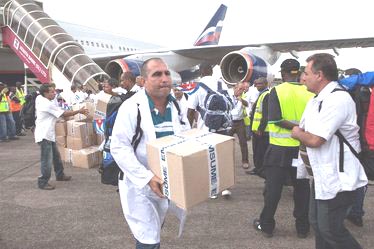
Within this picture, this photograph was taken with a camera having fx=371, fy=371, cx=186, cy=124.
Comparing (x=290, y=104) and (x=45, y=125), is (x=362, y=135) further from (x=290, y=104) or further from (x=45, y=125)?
(x=45, y=125)

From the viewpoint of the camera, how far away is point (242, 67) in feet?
38.2

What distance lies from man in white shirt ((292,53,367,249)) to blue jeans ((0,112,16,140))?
10.1 meters

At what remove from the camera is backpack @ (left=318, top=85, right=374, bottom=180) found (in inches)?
95.9

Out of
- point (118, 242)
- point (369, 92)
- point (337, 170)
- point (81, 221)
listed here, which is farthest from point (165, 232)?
point (369, 92)

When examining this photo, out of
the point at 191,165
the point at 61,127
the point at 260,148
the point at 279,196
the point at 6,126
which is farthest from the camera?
the point at 6,126

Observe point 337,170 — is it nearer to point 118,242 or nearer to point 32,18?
point 118,242

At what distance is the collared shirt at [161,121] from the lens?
2.42 metres

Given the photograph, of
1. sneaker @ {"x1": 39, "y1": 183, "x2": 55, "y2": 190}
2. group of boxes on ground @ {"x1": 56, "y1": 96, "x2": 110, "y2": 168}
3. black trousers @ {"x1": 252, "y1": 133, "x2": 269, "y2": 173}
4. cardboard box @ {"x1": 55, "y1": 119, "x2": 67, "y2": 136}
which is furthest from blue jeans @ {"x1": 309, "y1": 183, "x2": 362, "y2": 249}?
cardboard box @ {"x1": 55, "y1": 119, "x2": 67, "y2": 136}

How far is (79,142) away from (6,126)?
4987mm

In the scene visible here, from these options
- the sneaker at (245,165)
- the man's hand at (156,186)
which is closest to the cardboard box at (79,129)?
the sneaker at (245,165)

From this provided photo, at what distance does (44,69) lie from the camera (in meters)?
12.8

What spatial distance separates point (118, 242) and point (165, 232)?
53 centimetres

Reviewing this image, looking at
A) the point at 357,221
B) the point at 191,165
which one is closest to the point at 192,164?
the point at 191,165

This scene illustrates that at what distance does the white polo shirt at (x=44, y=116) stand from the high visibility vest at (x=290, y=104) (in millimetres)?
3475
